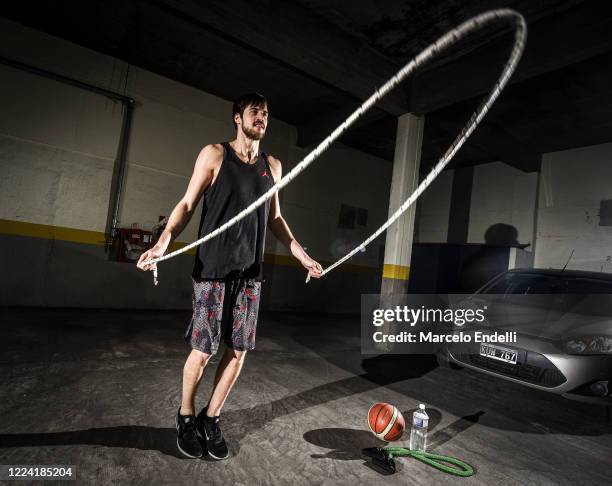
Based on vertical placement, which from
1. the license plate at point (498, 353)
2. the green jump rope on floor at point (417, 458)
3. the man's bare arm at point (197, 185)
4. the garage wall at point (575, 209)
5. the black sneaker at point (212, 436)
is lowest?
the green jump rope on floor at point (417, 458)

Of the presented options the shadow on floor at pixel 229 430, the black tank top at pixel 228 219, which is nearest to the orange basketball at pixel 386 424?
the shadow on floor at pixel 229 430

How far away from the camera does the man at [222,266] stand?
2096mm

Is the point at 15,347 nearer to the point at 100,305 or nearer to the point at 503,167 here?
the point at 100,305

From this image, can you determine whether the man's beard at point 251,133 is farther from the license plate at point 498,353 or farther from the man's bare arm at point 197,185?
the license plate at point 498,353

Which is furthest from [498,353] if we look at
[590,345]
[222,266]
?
[222,266]

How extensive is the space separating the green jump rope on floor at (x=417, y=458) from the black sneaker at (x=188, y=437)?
1050mm

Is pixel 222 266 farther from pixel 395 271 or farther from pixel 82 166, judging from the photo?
pixel 82 166

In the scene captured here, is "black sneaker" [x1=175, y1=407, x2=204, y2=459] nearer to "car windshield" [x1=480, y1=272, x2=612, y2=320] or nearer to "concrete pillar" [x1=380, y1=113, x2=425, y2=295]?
"car windshield" [x1=480, y1=272, x2=612, y2=320]

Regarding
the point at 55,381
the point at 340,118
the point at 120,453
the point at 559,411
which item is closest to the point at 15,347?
the point at 55,381

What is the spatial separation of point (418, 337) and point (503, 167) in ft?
21.2

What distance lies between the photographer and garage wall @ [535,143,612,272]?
8.41m

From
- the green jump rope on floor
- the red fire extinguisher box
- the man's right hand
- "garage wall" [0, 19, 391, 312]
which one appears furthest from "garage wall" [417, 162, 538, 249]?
the man's right hand

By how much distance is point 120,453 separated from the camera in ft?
6.98

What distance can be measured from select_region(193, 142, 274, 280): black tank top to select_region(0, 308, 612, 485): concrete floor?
1.11 metres
